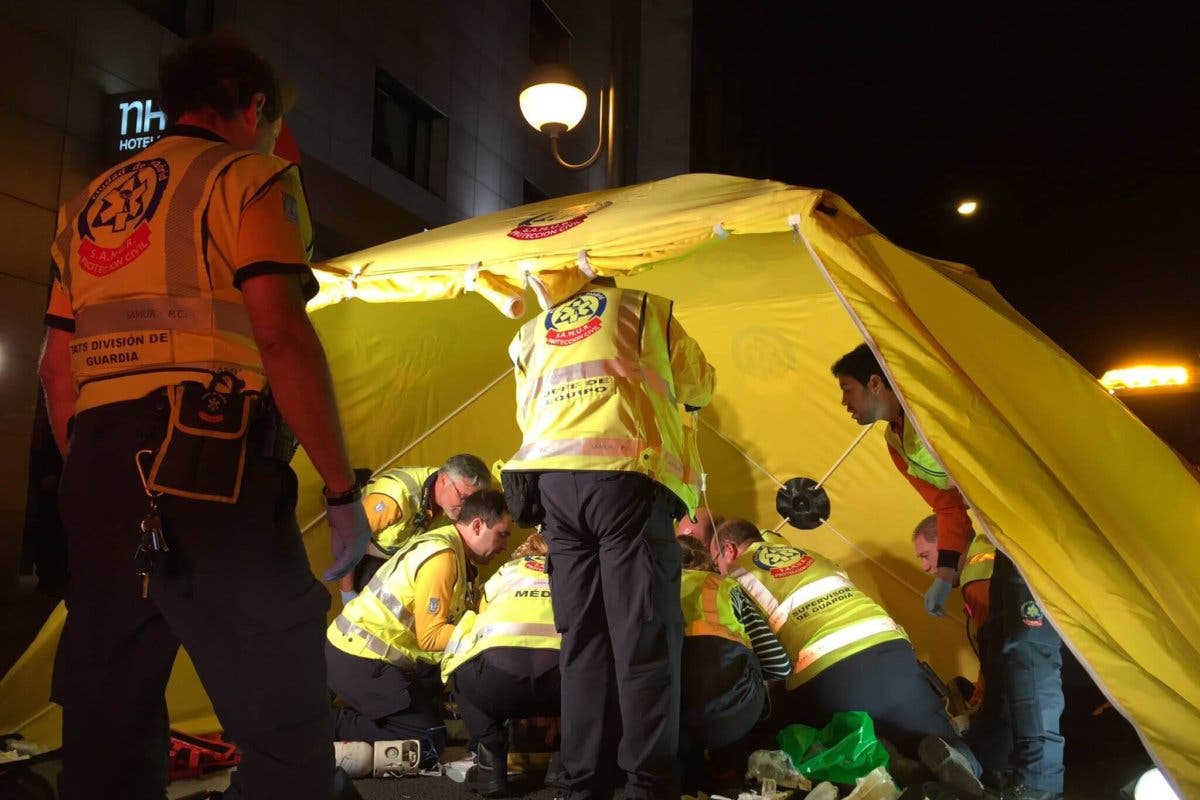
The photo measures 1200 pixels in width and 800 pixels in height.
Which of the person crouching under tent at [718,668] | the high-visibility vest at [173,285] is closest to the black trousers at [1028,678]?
the person crouching under tent at [718,668]

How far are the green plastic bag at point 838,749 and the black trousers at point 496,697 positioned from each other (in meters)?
0.84

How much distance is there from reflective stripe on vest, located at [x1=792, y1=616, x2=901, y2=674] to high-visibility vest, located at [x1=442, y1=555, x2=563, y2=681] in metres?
0.93

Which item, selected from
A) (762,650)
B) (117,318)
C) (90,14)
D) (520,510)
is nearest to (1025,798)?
(762,650)

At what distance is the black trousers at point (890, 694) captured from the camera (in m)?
3.21

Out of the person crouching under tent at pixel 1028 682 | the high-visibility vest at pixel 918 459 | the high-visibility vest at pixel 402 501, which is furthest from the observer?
the high-visibility vest at pixel 402 501

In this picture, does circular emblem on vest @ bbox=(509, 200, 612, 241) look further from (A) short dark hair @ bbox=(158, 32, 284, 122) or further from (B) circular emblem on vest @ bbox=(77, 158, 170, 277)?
(B) circular emblem on vest @ bbox=(77, 158, 170, 277)

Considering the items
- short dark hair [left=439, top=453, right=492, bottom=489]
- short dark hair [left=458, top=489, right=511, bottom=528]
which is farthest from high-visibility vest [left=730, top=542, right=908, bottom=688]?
short dark hair [left=439, top=453, right=492, bottom=489]

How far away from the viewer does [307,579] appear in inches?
57.4

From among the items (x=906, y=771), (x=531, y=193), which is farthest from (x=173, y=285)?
(x=531, y=193)

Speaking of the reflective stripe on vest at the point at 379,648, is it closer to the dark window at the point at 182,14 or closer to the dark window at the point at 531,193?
the dark window at the point at 182,14

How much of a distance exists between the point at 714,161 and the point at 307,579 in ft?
42.3

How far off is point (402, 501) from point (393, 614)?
799 mm

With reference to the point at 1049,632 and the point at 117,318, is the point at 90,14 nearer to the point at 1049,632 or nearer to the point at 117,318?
the point at 117,318

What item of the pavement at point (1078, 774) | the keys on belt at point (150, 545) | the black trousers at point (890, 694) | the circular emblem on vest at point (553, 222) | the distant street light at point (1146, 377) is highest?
the distant street light at point (1146, 377)
